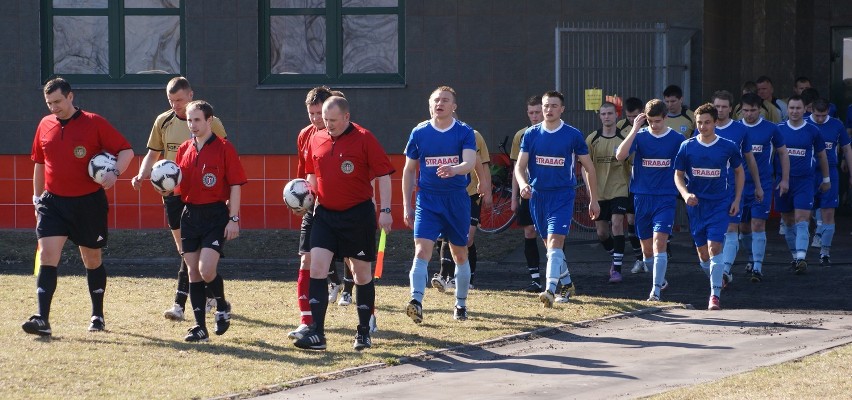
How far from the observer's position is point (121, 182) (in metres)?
18.8

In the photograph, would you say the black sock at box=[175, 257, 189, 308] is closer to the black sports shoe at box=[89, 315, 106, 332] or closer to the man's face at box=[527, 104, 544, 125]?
the black sports shoe at box=[89, 315, 106, 332]

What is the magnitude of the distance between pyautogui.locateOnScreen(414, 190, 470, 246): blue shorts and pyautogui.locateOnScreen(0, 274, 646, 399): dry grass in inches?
30.0

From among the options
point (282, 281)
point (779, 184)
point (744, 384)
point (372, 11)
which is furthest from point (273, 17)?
point (744, 384)

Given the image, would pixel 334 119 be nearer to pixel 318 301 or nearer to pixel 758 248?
pixel 318 301

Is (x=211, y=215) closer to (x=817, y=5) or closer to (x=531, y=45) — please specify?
(x=531, y=45)

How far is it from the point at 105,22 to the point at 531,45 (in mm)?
6070

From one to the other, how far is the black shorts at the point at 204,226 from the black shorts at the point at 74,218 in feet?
2.86

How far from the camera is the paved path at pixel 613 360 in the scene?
8.52 metres

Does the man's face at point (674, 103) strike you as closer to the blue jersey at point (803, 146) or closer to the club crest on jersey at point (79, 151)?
the blue jersey at point (803, 146)

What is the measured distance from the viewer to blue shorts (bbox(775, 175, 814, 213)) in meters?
14.9

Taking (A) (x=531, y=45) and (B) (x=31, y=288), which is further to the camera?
(A) (x=531, y=45)

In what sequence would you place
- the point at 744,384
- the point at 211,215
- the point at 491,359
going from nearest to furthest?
the point at 744,384
the point at 491,359
the point at 211,215

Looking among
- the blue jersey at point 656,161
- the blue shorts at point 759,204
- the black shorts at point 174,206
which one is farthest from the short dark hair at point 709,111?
the black shorts at point 174,206

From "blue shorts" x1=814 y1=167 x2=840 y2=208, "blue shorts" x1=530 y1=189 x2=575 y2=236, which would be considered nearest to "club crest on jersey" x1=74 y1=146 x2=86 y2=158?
"blue shorts" x1=530 y1=189 x2=575 y2=236
